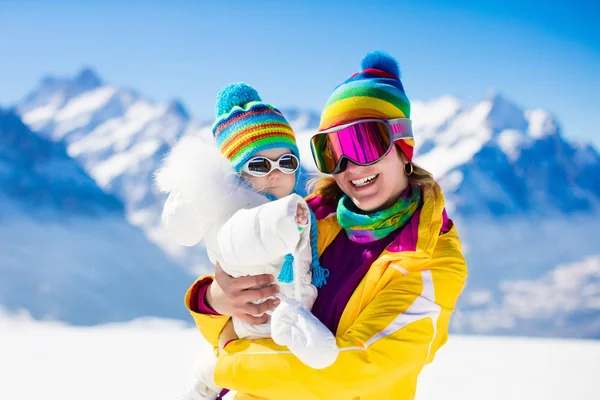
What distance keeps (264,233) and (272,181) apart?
0.52 m

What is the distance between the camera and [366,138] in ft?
5.94

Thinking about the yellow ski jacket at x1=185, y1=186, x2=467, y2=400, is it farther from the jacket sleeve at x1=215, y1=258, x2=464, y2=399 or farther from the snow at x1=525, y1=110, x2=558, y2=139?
the snow at x1=525, y1=110, x2=558, y2=139

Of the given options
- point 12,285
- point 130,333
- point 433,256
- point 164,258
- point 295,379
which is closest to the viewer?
point 295,379

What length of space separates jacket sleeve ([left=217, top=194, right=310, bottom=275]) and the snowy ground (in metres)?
2.35

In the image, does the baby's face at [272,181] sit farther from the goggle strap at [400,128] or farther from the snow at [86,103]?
the snow at [86,103]

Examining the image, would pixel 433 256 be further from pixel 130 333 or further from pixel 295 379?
pixel 130 333

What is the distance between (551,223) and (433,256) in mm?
67039

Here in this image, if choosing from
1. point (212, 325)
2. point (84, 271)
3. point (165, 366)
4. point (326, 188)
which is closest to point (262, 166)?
point (326, 188)

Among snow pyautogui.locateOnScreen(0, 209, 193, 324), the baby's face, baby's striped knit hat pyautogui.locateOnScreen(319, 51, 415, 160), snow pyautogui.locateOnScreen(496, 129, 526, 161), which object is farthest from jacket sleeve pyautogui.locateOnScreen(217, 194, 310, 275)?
snow pyautogui.locateOnScreen(496, 129, 526, 161)

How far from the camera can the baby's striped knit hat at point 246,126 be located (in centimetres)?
178

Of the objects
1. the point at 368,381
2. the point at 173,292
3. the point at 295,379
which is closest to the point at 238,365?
the point at 295,379

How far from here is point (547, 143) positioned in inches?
2488

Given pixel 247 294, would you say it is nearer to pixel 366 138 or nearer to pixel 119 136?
pixel 366 138

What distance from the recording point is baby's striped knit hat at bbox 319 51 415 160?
1832 mm
